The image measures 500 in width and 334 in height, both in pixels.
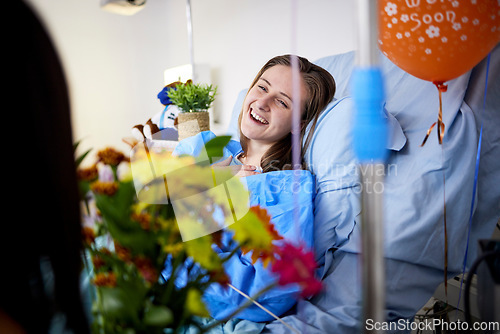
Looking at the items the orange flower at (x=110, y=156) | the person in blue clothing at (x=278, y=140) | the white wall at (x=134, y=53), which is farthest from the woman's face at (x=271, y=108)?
the orange flower at (x=110, y=156)

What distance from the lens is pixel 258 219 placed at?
0.39 meters

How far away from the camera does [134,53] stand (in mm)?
2709

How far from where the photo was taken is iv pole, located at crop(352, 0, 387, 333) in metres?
0.36

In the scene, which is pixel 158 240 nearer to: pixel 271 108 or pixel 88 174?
pixel 88 174

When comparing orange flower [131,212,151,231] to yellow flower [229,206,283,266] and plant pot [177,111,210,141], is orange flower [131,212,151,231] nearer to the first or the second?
yellow flower [229,206,283,266]

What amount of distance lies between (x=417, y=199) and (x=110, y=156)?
763 millimetres

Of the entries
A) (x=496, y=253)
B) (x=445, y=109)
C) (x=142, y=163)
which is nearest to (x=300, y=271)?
(x=142, y=163)

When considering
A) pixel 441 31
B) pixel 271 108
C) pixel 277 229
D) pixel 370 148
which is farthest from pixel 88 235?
pixel 271 108

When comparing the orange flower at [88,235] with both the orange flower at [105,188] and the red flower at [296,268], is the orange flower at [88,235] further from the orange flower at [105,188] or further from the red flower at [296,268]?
the red flower at [296,268]

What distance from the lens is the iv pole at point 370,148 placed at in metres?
0.36

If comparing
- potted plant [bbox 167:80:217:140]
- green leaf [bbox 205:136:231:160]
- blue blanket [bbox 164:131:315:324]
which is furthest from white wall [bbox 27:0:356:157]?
green leaf [bbox 205:136:231:160]

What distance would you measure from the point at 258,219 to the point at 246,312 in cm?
48

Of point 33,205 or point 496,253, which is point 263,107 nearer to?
point 496,253

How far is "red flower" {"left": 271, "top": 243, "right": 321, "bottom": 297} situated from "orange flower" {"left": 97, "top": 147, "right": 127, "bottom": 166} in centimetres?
18
